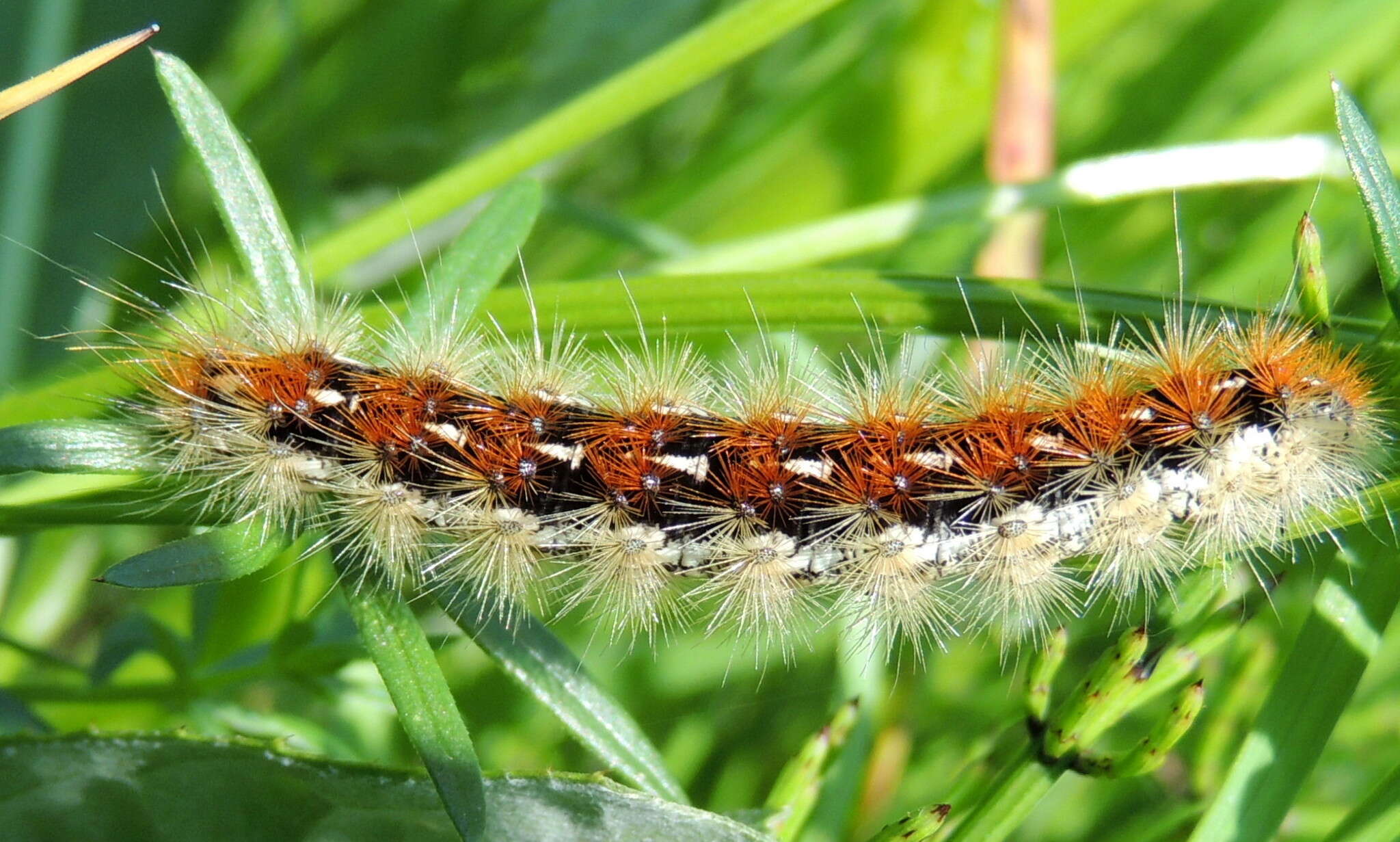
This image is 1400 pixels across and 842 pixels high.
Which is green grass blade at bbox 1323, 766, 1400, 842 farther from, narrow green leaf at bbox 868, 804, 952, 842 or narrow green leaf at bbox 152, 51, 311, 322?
narrow green leaf at bbox 152, 51, 311, 322

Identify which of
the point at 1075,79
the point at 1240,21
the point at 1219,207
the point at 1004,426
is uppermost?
the point at 1240,21

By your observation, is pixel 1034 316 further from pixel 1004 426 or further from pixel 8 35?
pixel 8 35

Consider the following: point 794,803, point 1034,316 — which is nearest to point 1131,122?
point 1034,316

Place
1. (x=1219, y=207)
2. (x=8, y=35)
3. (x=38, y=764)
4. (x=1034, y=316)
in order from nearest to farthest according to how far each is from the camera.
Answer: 1. (x=38, y=764)
2. (x=1034, y=316)
3. (x=8, y=35)
4. (x=1219, y=207)

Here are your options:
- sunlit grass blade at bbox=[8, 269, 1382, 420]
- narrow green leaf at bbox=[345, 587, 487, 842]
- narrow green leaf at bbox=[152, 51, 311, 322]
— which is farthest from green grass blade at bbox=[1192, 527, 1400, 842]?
narrow green leaf at bbox=[152, 51, 311, 322]

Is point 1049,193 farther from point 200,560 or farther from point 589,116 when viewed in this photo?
point 200,560
